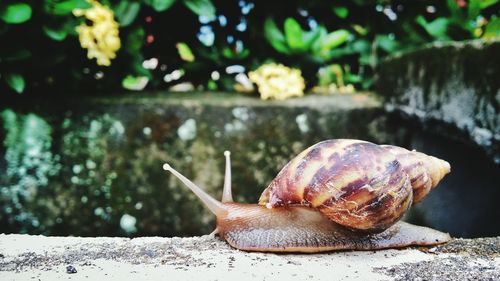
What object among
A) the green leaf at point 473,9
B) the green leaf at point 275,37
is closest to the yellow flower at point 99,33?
Answer: the green leaf at point 275,37

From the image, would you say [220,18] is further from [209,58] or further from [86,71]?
[86,71]

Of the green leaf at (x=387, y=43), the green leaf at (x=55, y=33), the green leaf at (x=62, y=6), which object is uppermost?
the green leaf at (x=62, y=6)

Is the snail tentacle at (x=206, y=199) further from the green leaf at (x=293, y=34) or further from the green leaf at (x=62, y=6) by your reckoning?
the green leaf at (x=293, y=34)

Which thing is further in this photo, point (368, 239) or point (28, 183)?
point (28, 183)

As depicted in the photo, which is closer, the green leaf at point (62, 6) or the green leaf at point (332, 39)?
the green leaf at point (62, 6)

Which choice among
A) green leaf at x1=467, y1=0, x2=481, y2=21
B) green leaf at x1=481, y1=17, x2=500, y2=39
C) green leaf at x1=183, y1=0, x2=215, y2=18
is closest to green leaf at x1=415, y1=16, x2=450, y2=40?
green leaf at x1=467, y1=0, x2=481, y2=21

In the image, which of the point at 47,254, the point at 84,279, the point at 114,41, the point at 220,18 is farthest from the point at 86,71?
the point at 84,279
